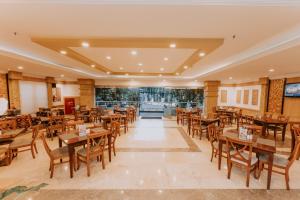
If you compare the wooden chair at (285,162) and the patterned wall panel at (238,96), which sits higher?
the patterned wall panel at (238,96)

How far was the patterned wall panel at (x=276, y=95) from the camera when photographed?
737 centimetres

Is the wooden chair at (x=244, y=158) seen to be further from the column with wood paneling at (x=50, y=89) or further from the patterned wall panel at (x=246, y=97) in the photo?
the column with wood paneling at (x=50, y=89)

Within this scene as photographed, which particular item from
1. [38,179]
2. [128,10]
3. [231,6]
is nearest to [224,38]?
[231,6]

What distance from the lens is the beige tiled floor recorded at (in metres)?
2.87

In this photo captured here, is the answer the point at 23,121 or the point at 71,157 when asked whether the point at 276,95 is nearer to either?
the point at 71,157

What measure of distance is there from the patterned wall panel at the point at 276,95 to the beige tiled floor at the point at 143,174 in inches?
189

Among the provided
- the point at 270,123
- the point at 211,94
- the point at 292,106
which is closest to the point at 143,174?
the point at 270,123

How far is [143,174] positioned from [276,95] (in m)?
8.20

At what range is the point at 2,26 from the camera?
8.46 feet

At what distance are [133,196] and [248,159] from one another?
2.29 meters

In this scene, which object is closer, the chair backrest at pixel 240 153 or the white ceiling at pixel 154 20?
the white ceiling at pixel 154 20

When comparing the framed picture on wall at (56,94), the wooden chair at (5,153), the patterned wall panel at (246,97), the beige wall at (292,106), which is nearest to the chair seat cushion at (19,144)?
the wooden chair at (5,153)

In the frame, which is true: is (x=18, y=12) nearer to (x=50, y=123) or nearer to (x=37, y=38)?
(x=37, y=38)

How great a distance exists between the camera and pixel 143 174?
3227 mm
